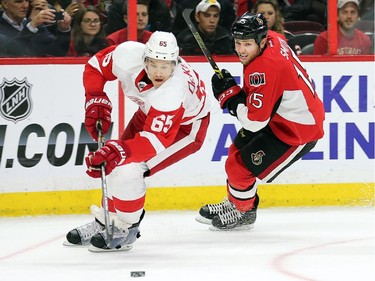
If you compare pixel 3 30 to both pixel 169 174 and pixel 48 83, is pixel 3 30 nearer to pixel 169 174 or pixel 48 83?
pixel 48 83

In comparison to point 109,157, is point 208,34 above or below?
above

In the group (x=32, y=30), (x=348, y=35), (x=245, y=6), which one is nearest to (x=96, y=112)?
(x=32, y=30)

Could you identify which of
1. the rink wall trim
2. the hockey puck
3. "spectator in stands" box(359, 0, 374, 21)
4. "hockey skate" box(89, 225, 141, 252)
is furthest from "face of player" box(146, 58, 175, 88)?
"spectator in stands" box(359, 0, 374, 21)

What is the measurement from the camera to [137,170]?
14.4 feet

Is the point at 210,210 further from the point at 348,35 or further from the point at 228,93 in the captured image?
the point at 348,35

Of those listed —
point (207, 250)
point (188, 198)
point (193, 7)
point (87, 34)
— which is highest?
point (193, 7)

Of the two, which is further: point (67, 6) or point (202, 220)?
point (67, 6)

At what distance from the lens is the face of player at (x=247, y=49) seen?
4789mm

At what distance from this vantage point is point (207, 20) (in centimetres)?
596

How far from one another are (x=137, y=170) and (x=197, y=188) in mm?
1544

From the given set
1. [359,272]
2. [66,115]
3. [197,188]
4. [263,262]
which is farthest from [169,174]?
[359,272]

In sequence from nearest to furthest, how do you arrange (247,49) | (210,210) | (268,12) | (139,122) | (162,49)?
1. (162,49)
2. (247,49)
3. (139,122)
4. (210,210)
5. (268,12)

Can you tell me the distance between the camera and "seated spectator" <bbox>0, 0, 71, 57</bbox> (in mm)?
5676

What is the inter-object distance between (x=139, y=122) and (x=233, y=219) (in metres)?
0.77
